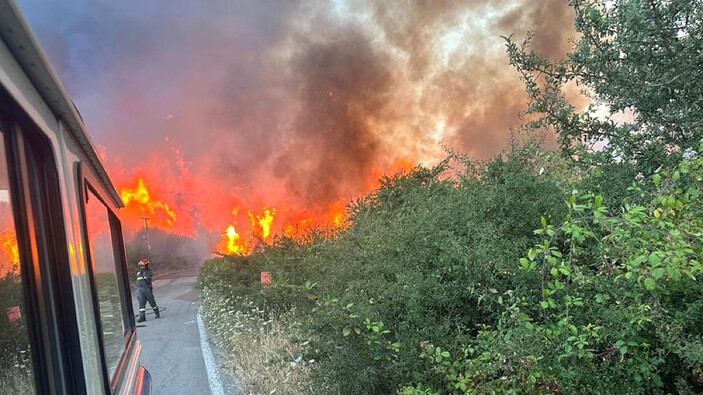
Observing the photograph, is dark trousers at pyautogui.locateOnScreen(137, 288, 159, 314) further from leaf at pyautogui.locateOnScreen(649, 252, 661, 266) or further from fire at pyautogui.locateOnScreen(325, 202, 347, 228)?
leaf at pyautogui.locateOnScreen(649, 252, 661, 266)

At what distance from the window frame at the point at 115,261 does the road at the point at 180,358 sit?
7.22 ft

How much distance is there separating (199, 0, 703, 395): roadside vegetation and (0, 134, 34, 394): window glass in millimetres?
1948

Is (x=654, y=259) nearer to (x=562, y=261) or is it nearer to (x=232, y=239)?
(x=562, y=261)

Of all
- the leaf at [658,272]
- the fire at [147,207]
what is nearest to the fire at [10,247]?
the leaf at [658,272]

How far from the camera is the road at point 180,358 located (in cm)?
614

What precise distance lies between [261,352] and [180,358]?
2.46 m

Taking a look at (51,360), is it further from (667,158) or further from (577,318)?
(667,158)

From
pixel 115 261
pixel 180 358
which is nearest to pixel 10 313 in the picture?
pixel 115 261

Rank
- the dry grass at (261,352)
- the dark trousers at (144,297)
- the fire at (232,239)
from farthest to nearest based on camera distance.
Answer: the fire at (232,239) → the dark trousers at (144,297) → the dry grass at (261,352)

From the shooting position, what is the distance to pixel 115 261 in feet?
11.7

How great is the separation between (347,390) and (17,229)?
306 cm

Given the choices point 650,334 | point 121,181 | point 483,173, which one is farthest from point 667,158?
point 121,181

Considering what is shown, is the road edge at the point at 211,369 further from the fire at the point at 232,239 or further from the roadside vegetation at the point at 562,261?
the fire at the point at 232,239

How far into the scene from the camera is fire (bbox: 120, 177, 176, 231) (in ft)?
61.2
